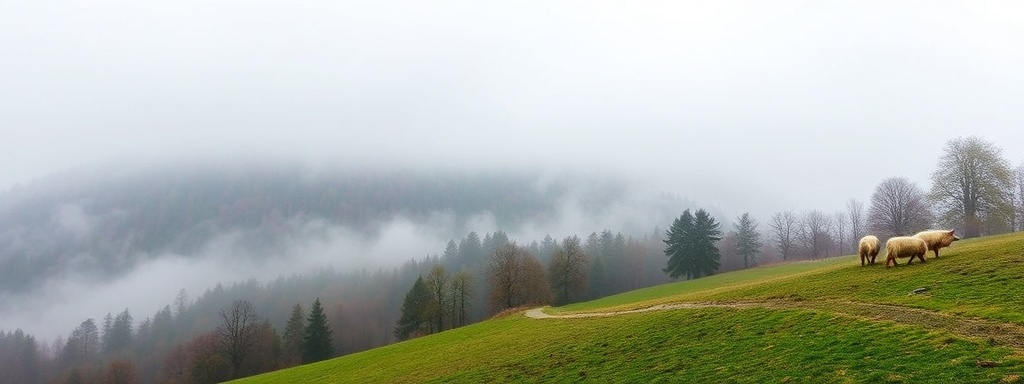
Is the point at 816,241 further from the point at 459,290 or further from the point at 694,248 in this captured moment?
the point at 459,290

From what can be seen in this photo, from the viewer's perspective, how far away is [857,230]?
133750 millimetres

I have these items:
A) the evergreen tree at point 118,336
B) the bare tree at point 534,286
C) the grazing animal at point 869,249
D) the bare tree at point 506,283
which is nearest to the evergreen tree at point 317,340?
the bare tree at point 506,283

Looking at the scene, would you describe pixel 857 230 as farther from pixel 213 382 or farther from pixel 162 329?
pixel 162 329

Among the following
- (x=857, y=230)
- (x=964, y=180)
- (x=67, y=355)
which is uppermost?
(x=964, y=180)

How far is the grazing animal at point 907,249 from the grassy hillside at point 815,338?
0.88m

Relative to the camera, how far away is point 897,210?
79.8 m

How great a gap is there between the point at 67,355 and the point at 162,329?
81.7 feet

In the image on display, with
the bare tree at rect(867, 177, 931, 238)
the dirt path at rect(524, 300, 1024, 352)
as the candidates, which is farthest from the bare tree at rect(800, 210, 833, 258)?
the dirt path at rect(524, 300, 1024, 352)

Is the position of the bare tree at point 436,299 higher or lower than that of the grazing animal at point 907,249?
lower

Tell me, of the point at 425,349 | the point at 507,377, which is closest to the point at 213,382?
the point at 425,349

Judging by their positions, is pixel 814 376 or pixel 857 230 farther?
pixel 857 230

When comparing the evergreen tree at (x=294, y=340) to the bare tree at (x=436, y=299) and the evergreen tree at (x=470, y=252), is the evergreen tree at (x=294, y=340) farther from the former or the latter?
the evergreen tree at (x=470, y=252)

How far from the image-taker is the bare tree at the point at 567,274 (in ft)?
328

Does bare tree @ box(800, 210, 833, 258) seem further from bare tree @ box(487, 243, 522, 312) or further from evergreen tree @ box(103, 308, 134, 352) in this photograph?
evergreen tree @ box(103, 308, 134, 352)
